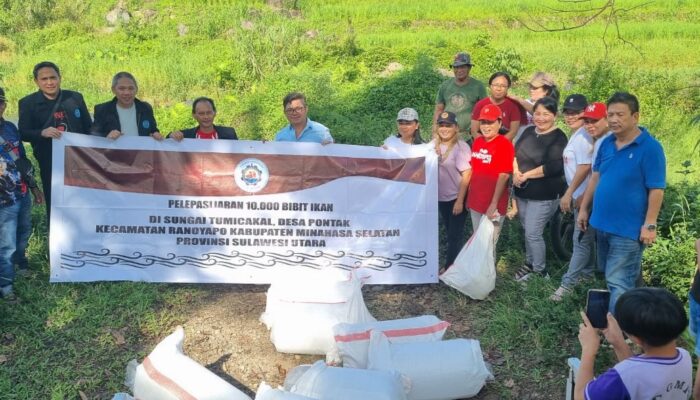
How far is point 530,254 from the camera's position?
5.50 meters

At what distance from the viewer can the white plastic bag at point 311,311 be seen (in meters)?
Result: 4.29

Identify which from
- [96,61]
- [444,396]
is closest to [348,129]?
[444,396]

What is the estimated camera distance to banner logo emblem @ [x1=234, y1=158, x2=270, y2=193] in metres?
5.42

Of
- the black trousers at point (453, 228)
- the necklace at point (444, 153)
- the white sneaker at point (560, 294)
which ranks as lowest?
the white sneaker at point (560, 294)

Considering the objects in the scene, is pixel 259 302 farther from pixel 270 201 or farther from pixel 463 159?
pixel 463 159

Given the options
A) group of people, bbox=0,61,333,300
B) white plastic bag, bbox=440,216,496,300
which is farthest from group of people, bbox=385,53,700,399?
group of people, bbox=0,61,333,300

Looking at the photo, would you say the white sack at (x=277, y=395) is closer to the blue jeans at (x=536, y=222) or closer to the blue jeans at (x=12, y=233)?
the blue jeans at (x=536, y=222)

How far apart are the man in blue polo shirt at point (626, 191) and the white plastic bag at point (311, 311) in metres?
1.70

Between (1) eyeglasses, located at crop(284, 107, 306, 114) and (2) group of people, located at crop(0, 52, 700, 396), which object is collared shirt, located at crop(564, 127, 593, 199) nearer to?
(2) group of people, located at crop(0, 52, 700, 396)

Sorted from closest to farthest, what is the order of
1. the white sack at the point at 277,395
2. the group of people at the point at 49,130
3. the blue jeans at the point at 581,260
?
1. the white sack at the point at 277,395
2. the blue jeans at the point at 581,260
3. the group of people at the point at 49,130

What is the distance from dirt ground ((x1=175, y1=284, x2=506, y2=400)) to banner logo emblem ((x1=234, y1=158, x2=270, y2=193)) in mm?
875

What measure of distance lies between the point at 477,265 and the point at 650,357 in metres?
2.62

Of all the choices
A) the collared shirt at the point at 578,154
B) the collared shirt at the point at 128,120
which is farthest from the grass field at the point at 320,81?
the collared shirt at the point at 128,120

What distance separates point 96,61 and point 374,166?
40.1 feet
